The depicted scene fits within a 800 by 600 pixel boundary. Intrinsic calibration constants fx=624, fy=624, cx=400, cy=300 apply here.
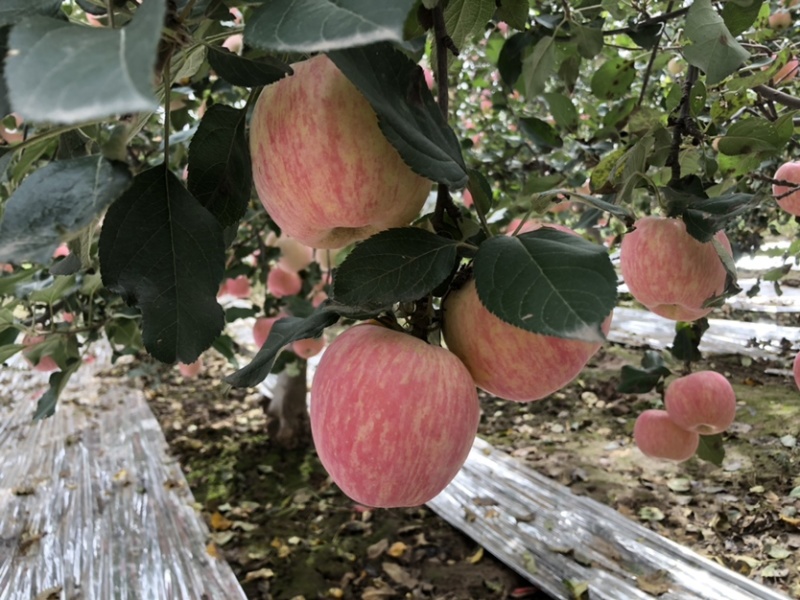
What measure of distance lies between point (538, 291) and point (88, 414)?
3.84 meters

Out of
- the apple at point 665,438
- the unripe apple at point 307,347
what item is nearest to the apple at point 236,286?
the unripe apple at point 307,347

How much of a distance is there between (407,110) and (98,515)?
260 centimetres

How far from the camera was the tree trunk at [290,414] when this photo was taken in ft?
10.3

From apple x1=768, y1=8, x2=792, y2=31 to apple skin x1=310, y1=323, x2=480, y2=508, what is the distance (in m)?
1.48

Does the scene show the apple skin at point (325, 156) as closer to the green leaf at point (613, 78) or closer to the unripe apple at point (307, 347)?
the green leaf at point (613, 78)

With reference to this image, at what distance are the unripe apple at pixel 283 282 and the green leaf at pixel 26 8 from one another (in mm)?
1601

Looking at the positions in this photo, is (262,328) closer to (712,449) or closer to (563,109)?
(563,109)

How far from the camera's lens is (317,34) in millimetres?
268

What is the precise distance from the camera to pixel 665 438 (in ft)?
4.94

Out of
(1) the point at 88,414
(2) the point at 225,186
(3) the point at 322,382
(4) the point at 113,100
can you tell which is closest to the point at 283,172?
(2) the point at 225,186

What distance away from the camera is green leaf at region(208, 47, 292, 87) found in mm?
413

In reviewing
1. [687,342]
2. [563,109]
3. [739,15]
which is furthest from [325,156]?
[687,342]

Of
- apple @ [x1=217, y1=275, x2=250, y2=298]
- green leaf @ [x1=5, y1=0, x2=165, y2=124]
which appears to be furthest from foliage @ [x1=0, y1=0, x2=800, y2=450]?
apple @ [x1=217, y1=275, x2=250, y2=298]

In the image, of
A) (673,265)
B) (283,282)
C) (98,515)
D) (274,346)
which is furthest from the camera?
(98,515)
